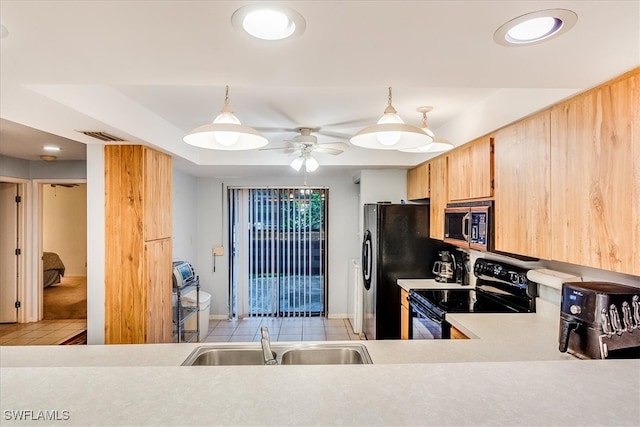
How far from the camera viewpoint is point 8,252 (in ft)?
14.8

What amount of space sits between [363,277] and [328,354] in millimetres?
2457

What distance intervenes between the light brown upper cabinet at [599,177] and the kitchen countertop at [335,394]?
1.55 ft

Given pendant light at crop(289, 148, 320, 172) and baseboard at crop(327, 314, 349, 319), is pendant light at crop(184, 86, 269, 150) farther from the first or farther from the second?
baseboard at crop(327, 314, 349, 319)

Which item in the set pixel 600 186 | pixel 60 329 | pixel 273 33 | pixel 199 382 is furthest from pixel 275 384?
pixel 60 329

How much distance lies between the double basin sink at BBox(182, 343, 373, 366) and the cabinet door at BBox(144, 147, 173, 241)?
4.86 ft

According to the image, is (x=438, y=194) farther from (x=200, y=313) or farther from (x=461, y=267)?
(x=200, y=313)

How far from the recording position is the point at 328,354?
1.78m

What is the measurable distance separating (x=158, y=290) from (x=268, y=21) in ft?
8.83

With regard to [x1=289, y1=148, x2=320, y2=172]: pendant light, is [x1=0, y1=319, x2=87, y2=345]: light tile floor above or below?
below

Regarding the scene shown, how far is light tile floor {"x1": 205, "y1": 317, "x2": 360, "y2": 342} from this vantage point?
4379mm

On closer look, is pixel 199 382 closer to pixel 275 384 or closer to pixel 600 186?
pixel 275 384

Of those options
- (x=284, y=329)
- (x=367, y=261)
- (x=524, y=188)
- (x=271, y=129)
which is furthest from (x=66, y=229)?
(x=524, y=188)

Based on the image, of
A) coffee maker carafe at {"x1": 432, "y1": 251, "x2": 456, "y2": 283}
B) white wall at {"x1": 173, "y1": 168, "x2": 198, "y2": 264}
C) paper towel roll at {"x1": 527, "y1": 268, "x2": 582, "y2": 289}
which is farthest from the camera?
white wall at {"x1": 173, "y1": 168, "x2": 198, "y2": 264}

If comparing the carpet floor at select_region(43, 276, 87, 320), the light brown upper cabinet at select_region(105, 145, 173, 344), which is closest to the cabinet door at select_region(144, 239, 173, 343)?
the light brown upper cabinet at select_region(105, 145, 173, 344)
